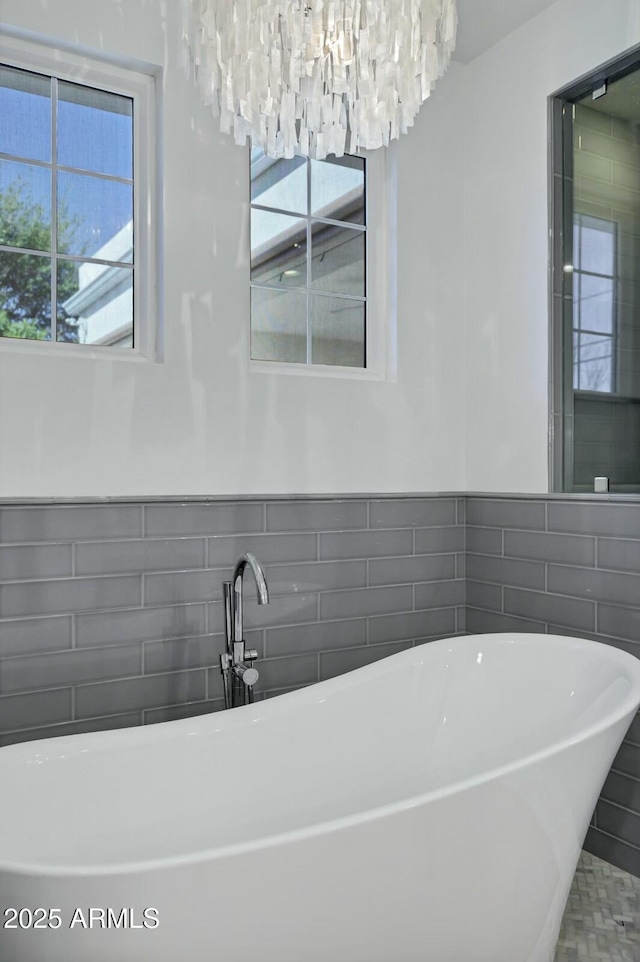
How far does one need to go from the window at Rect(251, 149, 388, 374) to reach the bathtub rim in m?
1.15

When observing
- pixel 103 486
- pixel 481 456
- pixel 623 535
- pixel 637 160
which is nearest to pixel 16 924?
pixel 103 486

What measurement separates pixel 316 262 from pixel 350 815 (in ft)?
6.47

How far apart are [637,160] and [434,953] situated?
Result: 7.76 feet

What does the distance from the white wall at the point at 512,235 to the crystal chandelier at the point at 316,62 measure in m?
1.32

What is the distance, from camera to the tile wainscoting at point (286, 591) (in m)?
2.17

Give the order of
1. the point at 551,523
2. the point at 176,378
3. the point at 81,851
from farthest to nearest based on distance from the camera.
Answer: the point at 551,523
the point at 176,378
the point at 81,851

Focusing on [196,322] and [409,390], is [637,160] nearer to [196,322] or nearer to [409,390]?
[409,390]

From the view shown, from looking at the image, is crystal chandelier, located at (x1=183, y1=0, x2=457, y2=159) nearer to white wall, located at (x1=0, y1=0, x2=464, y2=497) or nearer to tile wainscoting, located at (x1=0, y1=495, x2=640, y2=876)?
white wall, located at (x1=0, y1=0, x2=464, y2=497)

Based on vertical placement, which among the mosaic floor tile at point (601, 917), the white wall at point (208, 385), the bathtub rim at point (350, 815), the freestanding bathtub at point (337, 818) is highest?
the white wall at point (208, 385)

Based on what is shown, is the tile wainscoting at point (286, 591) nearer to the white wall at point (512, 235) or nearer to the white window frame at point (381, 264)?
the white wall at point (512, 235)

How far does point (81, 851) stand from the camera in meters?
1.78

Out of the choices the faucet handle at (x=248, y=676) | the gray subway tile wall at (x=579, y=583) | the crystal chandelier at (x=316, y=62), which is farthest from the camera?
the gray subway tile wall at (x=579, y=583)

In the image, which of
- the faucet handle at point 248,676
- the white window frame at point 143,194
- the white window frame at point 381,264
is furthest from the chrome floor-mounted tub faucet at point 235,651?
the white window frame at point 381,264

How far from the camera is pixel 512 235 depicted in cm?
278
